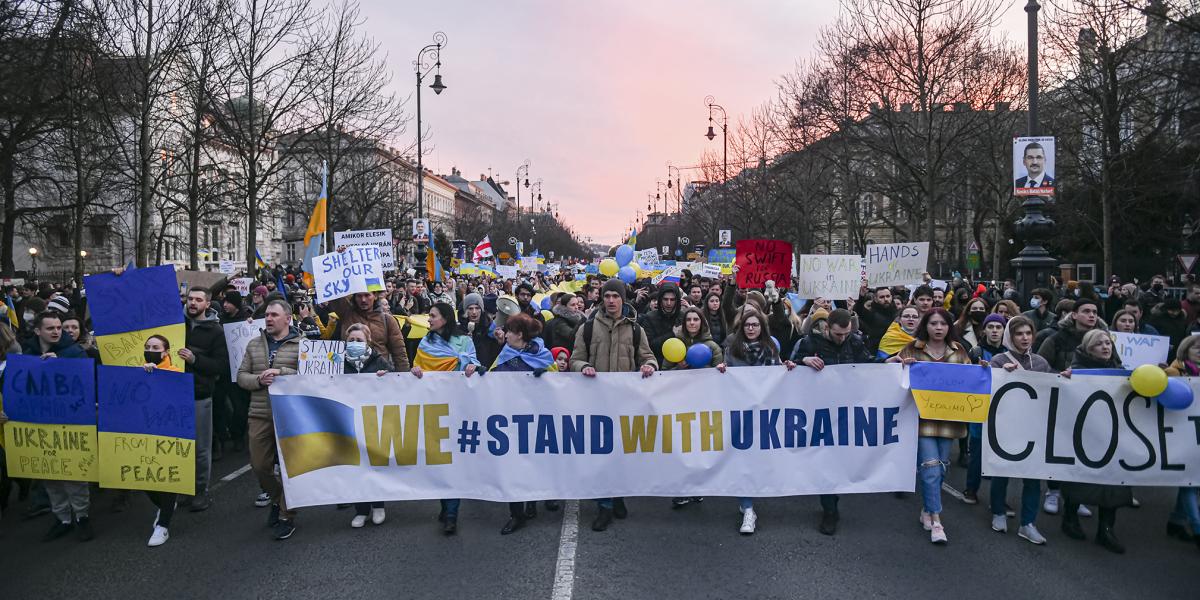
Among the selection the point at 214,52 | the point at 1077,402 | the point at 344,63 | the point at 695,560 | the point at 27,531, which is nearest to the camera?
Answer: the point at 695,560

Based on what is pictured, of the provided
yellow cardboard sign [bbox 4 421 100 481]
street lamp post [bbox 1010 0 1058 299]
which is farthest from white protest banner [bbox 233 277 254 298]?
street lamp post [bbox 1010 0 1058 299]

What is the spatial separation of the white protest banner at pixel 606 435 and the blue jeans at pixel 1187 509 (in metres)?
1.79

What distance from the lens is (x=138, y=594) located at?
475 cm

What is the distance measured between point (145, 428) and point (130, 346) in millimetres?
750

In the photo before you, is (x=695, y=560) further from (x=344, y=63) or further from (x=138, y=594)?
(x=344, y=63)

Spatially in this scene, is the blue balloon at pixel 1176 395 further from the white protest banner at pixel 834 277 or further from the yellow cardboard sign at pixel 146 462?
the yellow cardboard sign at pixel 146 462

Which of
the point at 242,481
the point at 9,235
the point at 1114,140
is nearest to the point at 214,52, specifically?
the point at 9,235

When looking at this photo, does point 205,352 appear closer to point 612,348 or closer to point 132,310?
point 132,310

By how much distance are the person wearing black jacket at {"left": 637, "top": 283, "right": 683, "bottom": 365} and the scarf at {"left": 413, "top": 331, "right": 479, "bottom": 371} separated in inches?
79.2

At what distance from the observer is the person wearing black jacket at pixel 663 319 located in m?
7.86

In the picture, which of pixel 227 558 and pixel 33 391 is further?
pixel 33 391

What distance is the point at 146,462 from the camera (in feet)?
19.1

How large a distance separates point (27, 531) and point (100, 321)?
1649 mm

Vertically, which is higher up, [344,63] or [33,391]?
[344,63]
